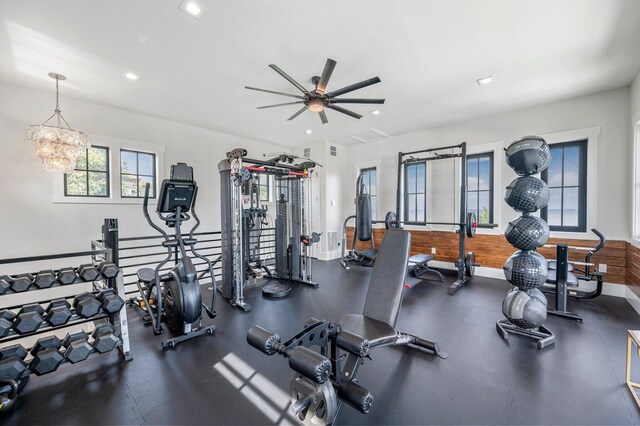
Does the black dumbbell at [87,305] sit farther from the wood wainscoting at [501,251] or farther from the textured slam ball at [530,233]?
the wood wainscoting at [501,251]

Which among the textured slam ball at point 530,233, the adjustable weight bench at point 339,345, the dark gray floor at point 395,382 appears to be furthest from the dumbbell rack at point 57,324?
the textured slam ball at point 530,233

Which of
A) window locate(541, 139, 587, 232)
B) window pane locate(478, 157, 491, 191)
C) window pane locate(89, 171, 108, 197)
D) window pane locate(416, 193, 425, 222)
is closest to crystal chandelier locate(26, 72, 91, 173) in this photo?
window pane locate(89, 171, 108, 197)

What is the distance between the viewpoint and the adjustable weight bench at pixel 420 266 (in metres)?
4.82

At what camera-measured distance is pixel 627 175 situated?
3.90 m

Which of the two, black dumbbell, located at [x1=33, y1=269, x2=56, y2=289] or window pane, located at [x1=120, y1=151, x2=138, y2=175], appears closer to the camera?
black dumbbell, located at [x1=33, y1=269, x2=56, y2=289]

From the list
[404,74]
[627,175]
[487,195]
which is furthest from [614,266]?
[404,74]

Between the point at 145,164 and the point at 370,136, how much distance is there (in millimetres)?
4999

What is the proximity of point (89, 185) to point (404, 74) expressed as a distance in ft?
17.7

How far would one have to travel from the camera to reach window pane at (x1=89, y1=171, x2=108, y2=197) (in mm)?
4555

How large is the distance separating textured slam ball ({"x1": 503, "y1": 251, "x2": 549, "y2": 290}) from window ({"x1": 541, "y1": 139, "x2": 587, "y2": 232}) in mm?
2744

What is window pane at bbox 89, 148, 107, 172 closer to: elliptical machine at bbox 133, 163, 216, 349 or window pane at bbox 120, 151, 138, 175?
window pane at bbox 120, 151, 138, 175

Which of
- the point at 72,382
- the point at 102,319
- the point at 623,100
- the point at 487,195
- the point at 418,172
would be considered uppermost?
the point at 623,100

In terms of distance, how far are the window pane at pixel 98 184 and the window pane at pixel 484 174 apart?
7156mm

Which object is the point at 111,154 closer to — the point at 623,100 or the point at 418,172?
the point at 418,172
